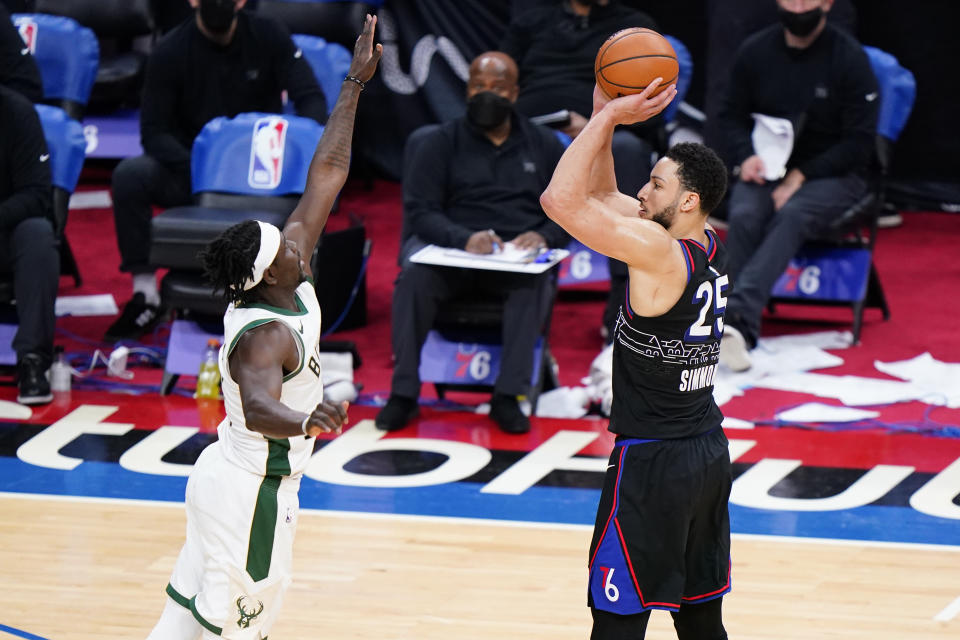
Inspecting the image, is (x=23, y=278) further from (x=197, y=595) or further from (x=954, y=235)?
(x=954, y=235)

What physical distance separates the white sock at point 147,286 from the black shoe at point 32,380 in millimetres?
1280

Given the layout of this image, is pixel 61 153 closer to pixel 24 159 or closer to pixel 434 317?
pixel 24 159

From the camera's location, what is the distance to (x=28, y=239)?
22.8ft

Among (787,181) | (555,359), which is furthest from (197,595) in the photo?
(787,181)

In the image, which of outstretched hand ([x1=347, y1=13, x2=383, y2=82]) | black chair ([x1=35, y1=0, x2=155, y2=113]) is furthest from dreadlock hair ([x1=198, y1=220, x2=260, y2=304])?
black chair ([x1=35, y1=0, x2=155, y2=113])

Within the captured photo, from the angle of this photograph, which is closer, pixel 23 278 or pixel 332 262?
pixel 23 278

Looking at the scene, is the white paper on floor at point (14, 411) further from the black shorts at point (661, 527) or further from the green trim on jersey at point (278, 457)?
the black shorts at point (661, 527)

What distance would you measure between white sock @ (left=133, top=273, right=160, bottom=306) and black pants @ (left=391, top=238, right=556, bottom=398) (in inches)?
78.1

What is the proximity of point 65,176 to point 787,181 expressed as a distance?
3.86m

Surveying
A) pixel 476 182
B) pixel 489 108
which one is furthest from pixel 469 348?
pixel 489 108

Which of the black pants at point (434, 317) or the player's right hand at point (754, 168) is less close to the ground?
the player's right hand at point (754, 168)

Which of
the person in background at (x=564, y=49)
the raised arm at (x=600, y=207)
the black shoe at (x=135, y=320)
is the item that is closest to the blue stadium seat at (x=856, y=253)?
the person in background at (x=564, y=49)

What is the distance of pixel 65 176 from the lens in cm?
745

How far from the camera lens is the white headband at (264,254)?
11.6 ft
